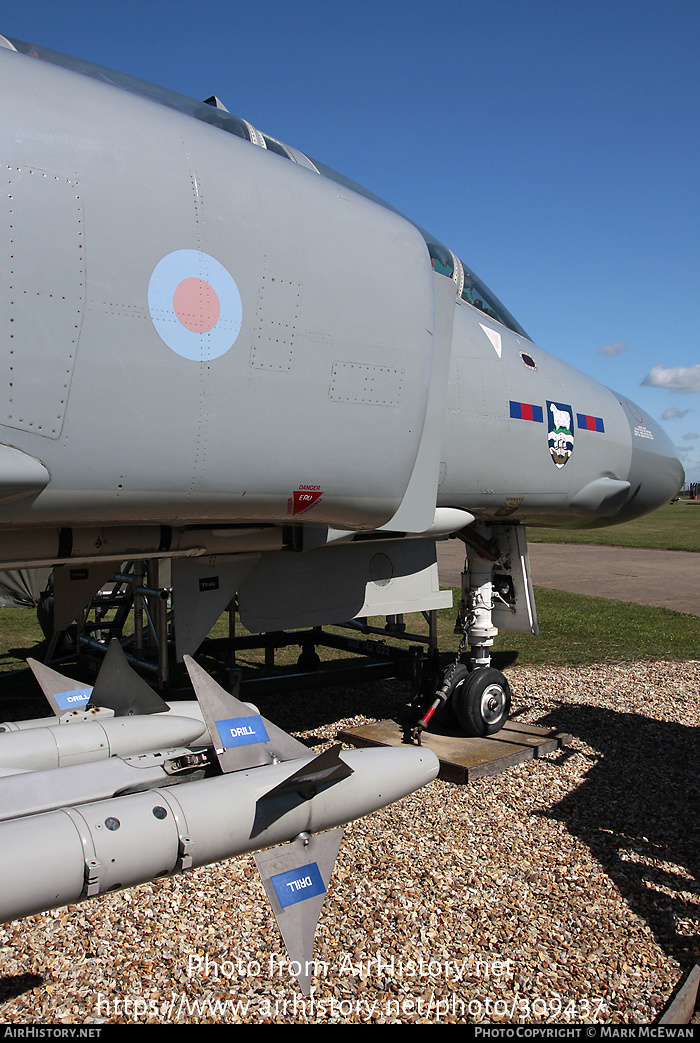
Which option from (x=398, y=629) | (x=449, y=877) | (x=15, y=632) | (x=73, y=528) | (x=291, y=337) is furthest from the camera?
(x=15, y=632)

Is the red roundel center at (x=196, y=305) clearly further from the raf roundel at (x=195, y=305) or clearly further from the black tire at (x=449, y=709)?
the black tire at (x=449, y=709)

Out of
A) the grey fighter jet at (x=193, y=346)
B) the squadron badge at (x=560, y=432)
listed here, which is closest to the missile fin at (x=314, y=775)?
the grey fighter jet at (x=193, y=346)

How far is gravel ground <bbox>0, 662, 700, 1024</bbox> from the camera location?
349 cm

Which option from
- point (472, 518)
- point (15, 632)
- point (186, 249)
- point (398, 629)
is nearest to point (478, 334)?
point (472, 518)

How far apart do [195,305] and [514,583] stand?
5066mm

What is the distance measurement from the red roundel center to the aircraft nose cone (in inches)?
216

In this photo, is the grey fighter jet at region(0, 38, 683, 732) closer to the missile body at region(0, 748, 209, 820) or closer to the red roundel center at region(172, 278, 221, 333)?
the red roundel center at region(172, 278, 221, 333)

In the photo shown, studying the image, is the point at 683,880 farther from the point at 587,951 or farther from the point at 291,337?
the point at 291,337

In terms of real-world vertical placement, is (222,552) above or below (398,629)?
above

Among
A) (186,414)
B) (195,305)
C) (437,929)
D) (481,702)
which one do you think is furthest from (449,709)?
(195,305)

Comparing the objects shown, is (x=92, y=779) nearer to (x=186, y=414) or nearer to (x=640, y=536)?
(x=186, y=414)

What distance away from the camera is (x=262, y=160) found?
385 centimetres

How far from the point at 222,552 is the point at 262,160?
230 centimetres
